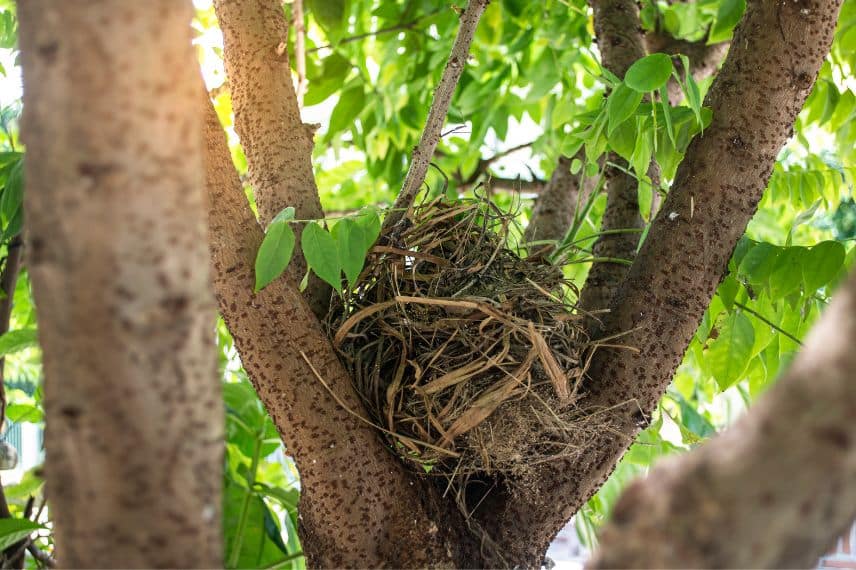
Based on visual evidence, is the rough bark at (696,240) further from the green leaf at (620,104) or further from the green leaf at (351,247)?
the green leaf at (351,247)

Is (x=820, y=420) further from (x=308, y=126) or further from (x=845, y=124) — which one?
(x=845, y=124)

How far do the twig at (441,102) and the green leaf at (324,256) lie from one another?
0.57 feet

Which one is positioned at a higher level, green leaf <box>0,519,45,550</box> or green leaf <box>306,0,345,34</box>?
green leaf <box>306,0,345,34</box>

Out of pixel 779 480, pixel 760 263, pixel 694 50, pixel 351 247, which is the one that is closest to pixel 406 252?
pixel 351 247

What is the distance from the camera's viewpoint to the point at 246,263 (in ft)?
2.92

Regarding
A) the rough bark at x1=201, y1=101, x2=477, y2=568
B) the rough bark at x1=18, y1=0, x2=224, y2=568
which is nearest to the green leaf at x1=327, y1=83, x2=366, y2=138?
the rough bark at x1=201, y1=101, x2=477, y2=568

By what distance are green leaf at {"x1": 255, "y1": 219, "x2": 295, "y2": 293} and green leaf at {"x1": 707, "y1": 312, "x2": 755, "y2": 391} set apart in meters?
0.59

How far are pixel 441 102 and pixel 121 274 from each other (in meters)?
0.65

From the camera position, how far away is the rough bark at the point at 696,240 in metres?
1.01

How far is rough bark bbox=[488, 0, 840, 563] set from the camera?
3.33 ft

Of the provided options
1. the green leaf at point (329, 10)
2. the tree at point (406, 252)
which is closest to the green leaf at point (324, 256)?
the tree at point (406, 252)

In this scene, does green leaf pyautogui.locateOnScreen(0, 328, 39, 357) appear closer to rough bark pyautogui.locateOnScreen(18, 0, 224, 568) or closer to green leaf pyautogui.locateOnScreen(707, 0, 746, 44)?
rough bark pyautogui.locateOnScreen(18, 0, 224, 568)

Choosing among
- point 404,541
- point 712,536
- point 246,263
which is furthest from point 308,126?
point 712,536

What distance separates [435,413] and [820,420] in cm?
58
